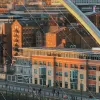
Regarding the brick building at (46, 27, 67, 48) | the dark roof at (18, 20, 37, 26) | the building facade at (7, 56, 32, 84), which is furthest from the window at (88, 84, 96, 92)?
the dark roof at (18, 20, 37, 26)

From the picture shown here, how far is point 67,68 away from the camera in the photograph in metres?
14.5

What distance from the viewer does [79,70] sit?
14227 mm

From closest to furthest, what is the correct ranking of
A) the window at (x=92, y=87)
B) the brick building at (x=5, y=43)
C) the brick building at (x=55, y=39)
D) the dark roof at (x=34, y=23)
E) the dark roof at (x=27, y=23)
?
the window at (x=92, y=87)
the brick building at (x=55, y=39)
the brick building at (x=5, y=43)
the dark roof at (x=27, y=23)
the dark roof at (x=34, y=23)

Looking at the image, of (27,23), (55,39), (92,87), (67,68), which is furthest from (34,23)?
(92,87)

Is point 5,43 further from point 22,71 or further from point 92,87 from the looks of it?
point 92,87

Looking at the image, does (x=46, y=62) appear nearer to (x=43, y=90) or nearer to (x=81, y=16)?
(x=43, y=90)

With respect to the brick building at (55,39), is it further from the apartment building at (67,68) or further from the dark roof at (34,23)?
the apartment building at (67,68)

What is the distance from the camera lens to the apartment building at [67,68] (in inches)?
551

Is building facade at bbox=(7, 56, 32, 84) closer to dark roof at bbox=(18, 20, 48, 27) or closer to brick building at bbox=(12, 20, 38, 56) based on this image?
brick building at bbox=(12, 20, 38, 56)

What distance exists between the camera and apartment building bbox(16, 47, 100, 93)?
45.9 ft

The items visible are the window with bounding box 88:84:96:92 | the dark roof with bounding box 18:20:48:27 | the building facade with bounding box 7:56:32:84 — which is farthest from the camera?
the dark roof with bounding box 18:20:48:27

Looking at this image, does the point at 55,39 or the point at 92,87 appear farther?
the point at 55,39

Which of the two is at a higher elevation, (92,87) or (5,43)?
(5,43)

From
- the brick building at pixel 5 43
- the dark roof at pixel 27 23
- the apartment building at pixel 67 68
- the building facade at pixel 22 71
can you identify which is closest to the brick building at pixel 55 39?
the dark roof at pixel 27 23
